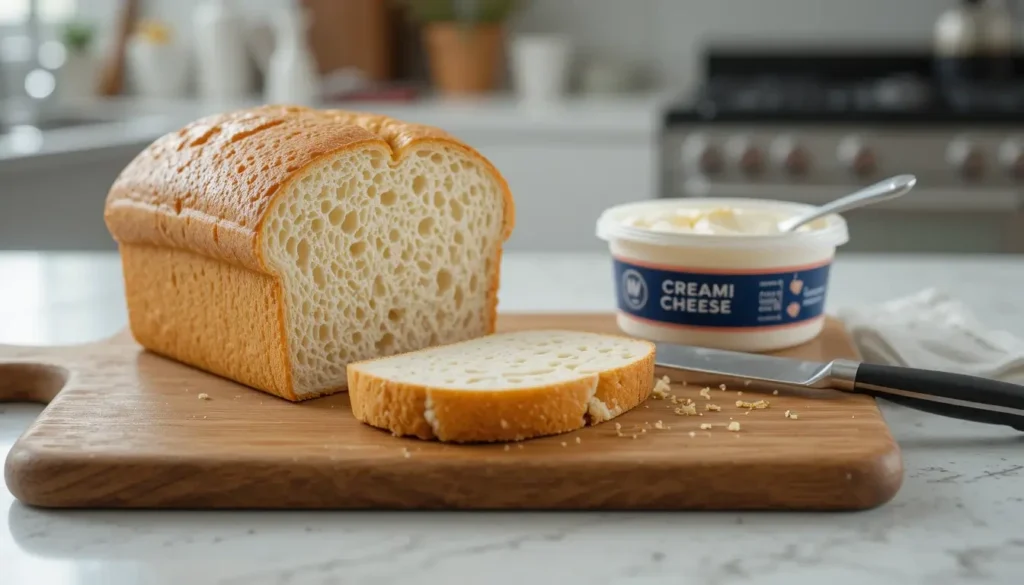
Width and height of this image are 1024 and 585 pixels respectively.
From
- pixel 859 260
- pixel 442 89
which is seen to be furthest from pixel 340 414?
pixel 442 89

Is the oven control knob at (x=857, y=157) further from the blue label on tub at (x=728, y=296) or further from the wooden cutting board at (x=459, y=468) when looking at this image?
the wooden cutting board at (x=459, y=468)

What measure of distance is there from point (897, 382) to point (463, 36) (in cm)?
306

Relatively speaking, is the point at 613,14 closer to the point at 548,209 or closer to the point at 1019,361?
the point at 548,209

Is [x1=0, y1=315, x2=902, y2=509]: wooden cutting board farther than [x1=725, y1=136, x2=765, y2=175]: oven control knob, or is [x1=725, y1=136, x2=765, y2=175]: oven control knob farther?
[x1=725, y1=136, x2=765, y2=175]: oven control knob

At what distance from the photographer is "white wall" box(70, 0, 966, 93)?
4078 millimetres

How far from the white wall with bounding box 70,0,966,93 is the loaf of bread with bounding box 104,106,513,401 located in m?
2.86

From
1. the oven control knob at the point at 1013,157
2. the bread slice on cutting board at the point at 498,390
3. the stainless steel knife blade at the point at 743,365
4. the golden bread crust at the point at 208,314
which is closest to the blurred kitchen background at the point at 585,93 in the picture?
the oven control knob at the point at 1013,157

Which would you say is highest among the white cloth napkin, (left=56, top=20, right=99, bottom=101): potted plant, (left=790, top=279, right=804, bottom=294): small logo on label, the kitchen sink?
(left=56, top=20, right=99, bottom=101): potted plant

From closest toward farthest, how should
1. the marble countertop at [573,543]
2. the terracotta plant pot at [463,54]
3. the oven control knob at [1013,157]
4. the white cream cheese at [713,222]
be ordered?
the marble countertop at [573,543] < the white cream cheese at [713,222] < the oven control knob at [1013,157] < the terracotta plant pot at [463,54]

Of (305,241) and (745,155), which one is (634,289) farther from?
(745,155)

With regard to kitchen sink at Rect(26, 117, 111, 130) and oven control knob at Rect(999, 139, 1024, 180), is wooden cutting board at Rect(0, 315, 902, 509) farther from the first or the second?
kitchen sink at Rect(26, 117, 111, 130)

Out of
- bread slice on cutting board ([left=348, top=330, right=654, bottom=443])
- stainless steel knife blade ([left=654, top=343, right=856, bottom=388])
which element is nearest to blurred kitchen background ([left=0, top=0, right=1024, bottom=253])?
stainless steel knife blade ([left=654, top=343, right=856, bottom=388])

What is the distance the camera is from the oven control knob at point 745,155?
3152 mm

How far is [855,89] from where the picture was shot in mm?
3811
